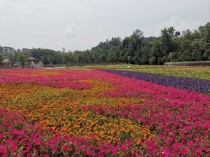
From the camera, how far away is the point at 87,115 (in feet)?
21.5

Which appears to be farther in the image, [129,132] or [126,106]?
[126,106]

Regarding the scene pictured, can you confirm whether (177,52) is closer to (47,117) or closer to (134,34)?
(134,34)

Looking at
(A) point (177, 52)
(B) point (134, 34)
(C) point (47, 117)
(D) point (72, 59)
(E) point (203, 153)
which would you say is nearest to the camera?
(E) point (203, 153)

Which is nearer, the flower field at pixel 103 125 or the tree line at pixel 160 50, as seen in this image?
the flower field at pixel 103 125

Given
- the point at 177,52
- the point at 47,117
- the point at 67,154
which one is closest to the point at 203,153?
the point at 67,154

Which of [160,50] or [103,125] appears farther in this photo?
[160,50]

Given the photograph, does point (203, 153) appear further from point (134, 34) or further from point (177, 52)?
point (134, 34)

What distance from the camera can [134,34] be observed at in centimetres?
7319

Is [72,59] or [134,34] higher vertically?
[134,34]

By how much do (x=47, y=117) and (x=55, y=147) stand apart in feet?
8.18

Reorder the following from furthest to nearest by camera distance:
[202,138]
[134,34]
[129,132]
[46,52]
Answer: [46,52] < [134,34] < [129,132] < [202,138]

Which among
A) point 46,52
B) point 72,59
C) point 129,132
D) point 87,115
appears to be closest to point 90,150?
point 129,132

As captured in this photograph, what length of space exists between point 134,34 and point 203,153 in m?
70.4

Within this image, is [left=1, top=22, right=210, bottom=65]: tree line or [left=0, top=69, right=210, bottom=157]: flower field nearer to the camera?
[left=0, top=69, right=210, bottom=157]: flower field
